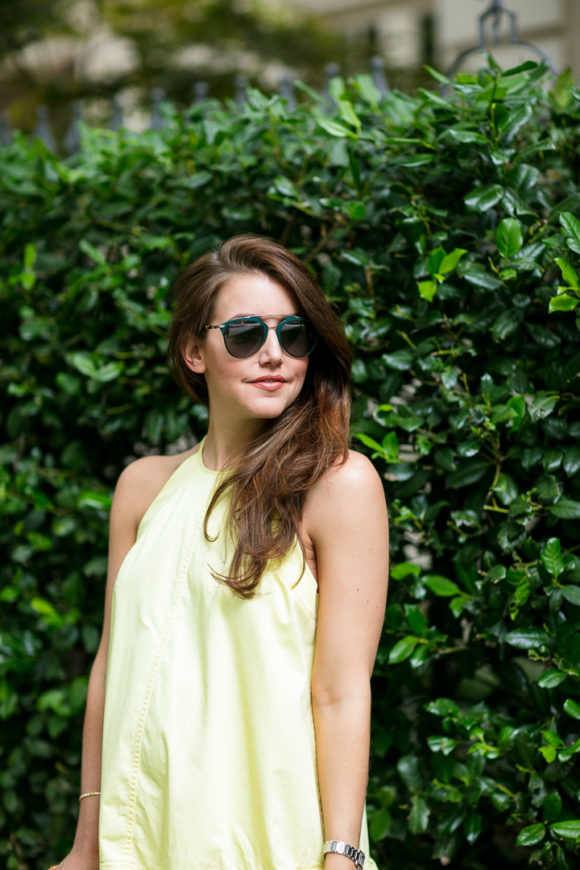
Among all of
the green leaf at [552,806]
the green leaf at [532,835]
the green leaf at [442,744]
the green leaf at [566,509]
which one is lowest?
the green leaf at [532,835]

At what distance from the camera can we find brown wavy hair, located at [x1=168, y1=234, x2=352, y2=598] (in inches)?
72.2

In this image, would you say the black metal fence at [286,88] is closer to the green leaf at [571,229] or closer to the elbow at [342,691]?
the green leaf at [571,229]

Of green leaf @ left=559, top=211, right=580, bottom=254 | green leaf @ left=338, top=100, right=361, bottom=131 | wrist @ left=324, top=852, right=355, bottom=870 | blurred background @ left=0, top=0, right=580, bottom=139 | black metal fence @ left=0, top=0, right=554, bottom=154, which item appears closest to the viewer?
wrist @ left=324, top=852, right=355, bottom=870

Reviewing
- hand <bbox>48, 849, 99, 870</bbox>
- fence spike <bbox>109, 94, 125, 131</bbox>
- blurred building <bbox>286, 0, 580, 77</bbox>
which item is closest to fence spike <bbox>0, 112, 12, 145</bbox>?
fence spike <bbox>109, 94, 125, 131</bbox>

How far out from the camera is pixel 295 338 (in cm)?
194

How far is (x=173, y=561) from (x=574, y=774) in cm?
122

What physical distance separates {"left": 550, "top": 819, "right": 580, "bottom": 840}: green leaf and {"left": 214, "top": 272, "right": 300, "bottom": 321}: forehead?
4.56 ft

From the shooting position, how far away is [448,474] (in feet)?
7.65

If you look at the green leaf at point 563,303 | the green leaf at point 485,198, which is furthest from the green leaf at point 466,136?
the green leaf at point 563,303

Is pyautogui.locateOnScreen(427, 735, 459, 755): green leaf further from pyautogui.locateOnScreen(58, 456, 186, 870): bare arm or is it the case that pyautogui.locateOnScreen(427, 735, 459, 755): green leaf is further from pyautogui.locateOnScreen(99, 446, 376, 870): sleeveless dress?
pyautogui.locateOnScreen(58, 456, 186, 870): bare arm

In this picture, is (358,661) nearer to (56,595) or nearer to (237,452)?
(237,452)

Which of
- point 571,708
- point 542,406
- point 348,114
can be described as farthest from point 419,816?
point 348,114

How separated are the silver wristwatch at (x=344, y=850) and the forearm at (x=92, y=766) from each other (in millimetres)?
618

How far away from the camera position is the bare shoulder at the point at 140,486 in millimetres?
2195
